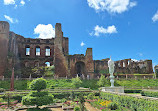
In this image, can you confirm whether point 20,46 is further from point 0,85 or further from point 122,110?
point 122,110

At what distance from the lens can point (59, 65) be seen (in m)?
39.9

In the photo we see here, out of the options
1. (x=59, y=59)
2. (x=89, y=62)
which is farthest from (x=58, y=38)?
(x=89, y=62)

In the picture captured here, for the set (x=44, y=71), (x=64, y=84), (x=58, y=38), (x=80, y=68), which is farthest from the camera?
(x=80, y=68)

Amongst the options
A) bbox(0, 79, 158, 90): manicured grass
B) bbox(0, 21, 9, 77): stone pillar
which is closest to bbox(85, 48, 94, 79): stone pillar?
bbox(0, 79, 158, 90): manicured grass

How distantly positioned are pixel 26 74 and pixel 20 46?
41.6ft

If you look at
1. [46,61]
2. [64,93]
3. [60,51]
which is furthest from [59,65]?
[64,93]

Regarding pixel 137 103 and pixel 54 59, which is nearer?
pixel 137 103

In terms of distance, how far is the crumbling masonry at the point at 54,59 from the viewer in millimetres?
36688

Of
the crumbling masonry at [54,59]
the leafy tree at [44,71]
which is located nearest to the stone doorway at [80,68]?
the crumbling masonry at [54,59]

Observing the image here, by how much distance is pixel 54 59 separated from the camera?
41.3m

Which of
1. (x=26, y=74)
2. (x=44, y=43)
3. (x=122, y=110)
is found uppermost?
(x=44, y=43)

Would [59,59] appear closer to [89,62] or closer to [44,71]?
[44,71]

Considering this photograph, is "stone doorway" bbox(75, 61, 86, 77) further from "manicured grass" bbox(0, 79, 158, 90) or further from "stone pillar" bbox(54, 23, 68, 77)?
"manicured grass" bbox(0, 79, 158, 90)

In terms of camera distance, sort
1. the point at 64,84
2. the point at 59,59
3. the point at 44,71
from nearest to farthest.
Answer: the point at 64,84 → the point at 44,71 → the point at 59,59
